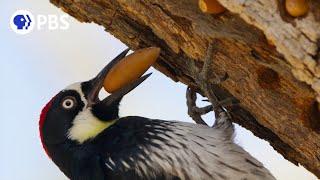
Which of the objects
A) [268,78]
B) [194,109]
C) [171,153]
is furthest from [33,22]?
[268,78]

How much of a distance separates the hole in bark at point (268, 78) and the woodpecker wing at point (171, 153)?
0.39 metres

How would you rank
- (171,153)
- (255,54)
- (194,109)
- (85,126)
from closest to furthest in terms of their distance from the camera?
1. (255,54)
2. (171,153)
3. (85,126)
4. (194,109)

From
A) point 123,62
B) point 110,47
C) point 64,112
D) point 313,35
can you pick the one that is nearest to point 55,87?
point 110,47

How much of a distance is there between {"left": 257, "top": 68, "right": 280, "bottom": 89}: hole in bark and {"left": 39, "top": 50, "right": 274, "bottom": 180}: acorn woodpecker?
401 millimetres

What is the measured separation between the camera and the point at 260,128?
2.51m

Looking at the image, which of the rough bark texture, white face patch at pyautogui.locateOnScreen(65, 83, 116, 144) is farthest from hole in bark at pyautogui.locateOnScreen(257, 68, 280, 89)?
white face patch at pyautogui.locateOnScreen(65, 83, 116, 144)

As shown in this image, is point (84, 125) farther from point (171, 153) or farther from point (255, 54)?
point (255, 54)

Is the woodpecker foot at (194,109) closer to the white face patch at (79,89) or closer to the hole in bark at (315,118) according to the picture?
the white face patch at (79,89)

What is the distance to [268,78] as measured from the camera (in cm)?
210

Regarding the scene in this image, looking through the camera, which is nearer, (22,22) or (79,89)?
(79,89)

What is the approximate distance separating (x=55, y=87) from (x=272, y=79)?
6.13 ft

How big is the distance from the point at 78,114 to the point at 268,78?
2.64 feet

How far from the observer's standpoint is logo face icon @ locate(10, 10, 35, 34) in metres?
3.83

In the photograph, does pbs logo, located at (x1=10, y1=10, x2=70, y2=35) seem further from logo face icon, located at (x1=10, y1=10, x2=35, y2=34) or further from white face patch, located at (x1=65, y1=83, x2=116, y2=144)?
white face patch, located at (x1=65, y1=83, x2=116, y2=144)
